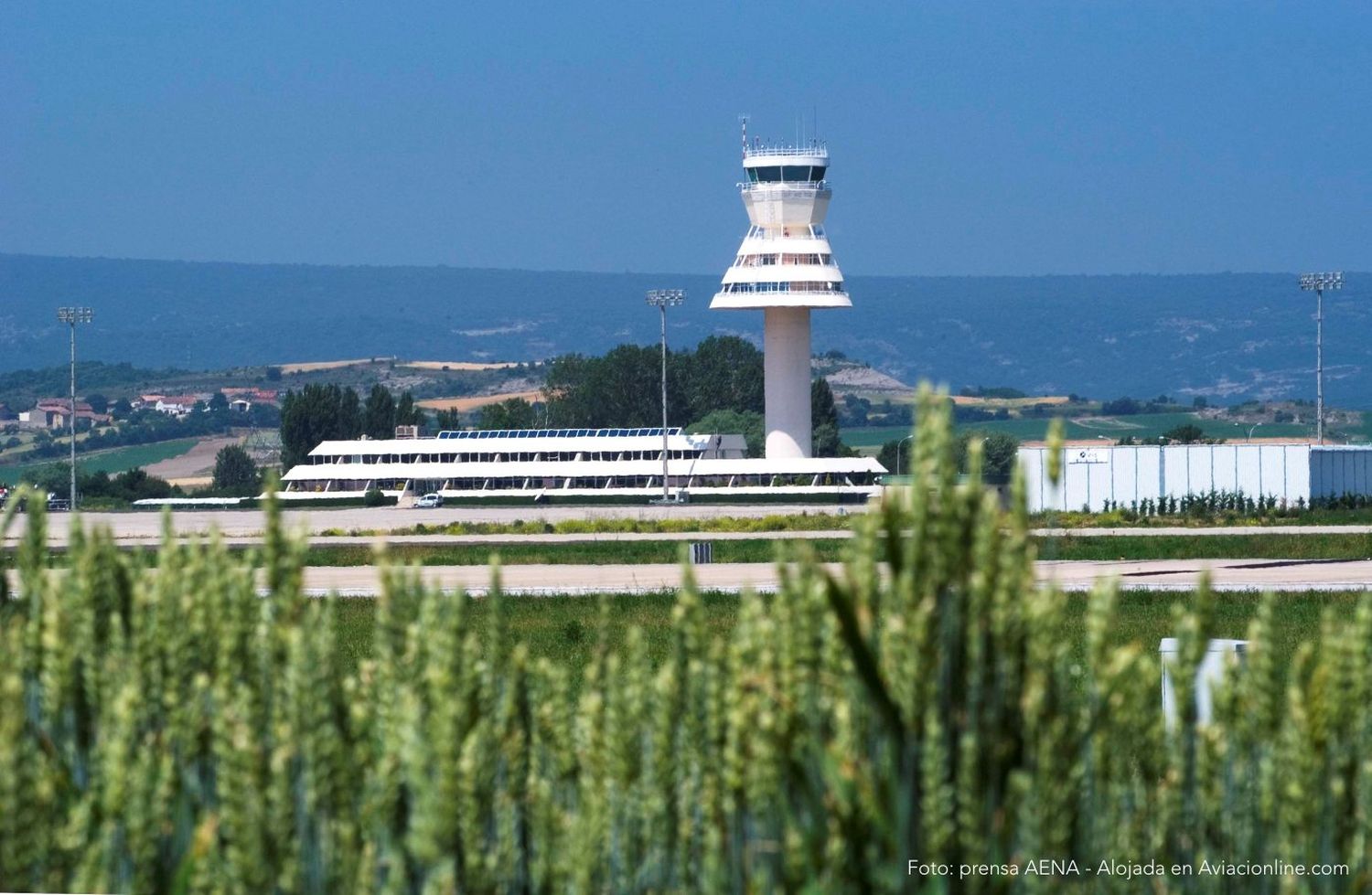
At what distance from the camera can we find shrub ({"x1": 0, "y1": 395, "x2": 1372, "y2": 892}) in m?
3.84

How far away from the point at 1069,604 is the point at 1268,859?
78.2 feet

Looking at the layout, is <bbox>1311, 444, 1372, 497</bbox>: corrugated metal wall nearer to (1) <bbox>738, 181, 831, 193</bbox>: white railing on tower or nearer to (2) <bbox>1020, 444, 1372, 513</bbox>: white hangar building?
(2) <bbox>1020, 444, 1372, 513</bbox>: white hangar building

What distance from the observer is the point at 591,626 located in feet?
83.8

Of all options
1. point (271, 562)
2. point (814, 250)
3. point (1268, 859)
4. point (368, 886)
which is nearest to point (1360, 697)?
point (1268, 859)

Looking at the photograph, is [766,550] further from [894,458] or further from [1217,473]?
[894,458]

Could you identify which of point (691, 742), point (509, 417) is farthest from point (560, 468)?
point (691, 742)

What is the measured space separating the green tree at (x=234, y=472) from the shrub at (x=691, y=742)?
122 m

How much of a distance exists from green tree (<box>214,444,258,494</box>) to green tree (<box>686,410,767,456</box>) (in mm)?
30889

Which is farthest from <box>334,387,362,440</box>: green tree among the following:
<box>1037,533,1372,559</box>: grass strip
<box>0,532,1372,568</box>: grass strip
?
<box>1037,533,1372,559</box>: grass strip

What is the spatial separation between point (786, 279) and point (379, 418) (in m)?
48.8

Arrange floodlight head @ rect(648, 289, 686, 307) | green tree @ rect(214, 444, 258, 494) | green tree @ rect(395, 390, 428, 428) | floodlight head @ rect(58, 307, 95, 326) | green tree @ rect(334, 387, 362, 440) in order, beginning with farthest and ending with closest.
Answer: green tree @ rect(395, 390, 428, 428) → green tree @ rect(334, 387, 362, 440) → green tree @ rect(214, 444, 258, 494) → floodlight head @ rect(648, 289, 686, 307) → floodlight head @ rect(58, 307, 95, 326)

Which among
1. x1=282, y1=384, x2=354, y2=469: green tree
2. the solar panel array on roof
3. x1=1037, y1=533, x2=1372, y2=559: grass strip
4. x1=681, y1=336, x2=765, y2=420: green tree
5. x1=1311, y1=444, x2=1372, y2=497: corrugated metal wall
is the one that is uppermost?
x1=681, y1=336, x2=765, y2=420: green tree

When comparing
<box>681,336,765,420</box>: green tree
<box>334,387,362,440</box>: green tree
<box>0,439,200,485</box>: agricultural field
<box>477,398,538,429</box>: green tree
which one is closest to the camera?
<box>334,387,362,440</box>: green tree

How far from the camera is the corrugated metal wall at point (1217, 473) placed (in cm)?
6975
